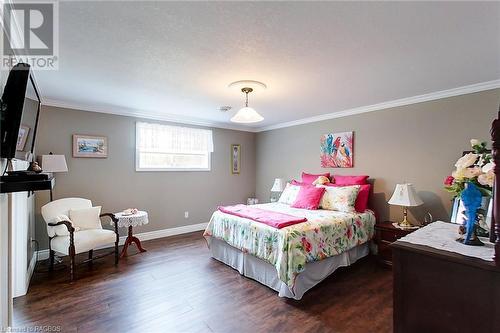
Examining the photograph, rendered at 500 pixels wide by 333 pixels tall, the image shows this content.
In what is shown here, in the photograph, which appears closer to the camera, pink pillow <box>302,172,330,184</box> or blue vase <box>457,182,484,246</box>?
blue vase <box>457,182,484,246</box>

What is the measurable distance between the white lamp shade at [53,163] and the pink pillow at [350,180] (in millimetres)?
4228

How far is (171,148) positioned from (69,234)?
2258 mm

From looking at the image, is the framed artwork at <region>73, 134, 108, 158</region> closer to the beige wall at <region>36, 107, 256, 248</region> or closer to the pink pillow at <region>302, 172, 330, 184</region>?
the beige wall at <region>36, 107, 256, 248</region>

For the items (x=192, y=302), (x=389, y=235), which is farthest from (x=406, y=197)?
(x=192, y=302)

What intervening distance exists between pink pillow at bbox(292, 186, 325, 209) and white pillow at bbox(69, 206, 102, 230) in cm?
298

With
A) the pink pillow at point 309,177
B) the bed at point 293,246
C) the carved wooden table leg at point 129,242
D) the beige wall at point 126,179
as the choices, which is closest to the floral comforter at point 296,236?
the bed at point 293,246

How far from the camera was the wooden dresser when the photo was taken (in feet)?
3.64

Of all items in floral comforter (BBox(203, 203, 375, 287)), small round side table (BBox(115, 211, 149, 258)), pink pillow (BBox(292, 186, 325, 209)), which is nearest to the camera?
floral comforter (BBox(203, 203, 375, 287))

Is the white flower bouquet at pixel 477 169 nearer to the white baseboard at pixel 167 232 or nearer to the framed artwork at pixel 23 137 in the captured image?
the framed artwork at pixel 23 137

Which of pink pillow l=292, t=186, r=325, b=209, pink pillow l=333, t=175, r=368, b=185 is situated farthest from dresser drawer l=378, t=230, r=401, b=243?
pink pillow l=292, t=186, r=325, b=209

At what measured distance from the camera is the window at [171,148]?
4.54m

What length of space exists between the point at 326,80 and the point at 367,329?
250 centimetres

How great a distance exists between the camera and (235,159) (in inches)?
230

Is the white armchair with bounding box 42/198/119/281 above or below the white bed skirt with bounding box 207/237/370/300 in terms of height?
above
